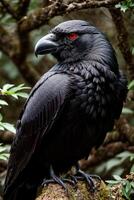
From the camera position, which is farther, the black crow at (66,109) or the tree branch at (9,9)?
the tree branch at (9,9)

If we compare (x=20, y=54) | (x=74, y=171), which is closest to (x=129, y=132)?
(x=74, y=171)

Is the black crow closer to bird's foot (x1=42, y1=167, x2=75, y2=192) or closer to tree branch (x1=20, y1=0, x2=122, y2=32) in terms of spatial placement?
bird's foot (x1=42, y1=167, x2=75, y2=192)

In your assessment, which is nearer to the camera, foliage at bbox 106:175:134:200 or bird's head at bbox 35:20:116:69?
foliage at bbox 106:175:134:200

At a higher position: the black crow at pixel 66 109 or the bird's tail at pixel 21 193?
the black crow at pixel 66 109

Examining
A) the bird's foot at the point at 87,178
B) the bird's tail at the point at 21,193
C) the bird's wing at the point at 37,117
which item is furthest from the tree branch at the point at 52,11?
the bird's tail at the point at 21,193

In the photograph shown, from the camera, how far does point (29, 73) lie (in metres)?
8.10

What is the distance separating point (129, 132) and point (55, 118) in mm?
1642

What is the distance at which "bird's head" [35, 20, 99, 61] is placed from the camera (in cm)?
604

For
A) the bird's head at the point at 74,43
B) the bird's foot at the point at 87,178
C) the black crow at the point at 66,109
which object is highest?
the bird's head at the point at 74,43

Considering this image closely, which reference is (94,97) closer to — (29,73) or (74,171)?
(74,171)

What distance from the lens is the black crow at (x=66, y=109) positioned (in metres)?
5.72

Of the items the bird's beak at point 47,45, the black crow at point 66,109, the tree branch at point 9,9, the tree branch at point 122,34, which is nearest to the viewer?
the black crow at point 66,109

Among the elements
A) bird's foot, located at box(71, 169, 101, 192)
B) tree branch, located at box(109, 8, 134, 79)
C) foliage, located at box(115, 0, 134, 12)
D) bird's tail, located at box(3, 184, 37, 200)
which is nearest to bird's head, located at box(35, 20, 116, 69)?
foliage, located at box(115, 0, 134, 12)

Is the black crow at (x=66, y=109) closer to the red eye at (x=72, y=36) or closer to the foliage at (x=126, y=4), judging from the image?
the red eye at (x=72, y=36)
